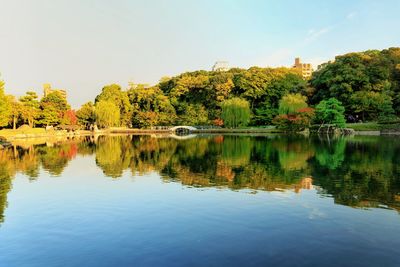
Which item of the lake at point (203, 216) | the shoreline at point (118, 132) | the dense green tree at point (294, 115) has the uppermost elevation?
the dense green tree at point (294, 115)

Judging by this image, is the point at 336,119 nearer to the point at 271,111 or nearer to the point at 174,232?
the point at 271,111

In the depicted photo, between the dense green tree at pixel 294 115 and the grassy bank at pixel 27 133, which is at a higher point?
the dense green tree at pixel 294 115

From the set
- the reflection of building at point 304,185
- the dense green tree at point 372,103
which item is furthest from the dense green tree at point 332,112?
the reflection of building at point 304,185

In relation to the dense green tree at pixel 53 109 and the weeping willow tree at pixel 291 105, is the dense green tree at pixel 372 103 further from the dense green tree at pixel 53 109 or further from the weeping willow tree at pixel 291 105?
the dense green tree at pixel 53 109

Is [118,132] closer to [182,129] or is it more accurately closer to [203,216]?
[182,129]

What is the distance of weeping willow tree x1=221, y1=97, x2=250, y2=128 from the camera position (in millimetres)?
66000

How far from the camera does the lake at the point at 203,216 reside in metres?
7.87

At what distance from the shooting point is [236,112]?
66.1 meters

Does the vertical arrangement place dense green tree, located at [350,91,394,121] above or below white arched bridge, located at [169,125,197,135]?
above

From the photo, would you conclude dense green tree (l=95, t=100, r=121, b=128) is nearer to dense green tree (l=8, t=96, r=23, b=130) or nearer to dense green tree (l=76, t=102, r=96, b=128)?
dense green tree (l=76, t=102, r=96, b=128)

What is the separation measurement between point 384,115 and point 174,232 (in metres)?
56.4

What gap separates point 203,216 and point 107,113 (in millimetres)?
66837

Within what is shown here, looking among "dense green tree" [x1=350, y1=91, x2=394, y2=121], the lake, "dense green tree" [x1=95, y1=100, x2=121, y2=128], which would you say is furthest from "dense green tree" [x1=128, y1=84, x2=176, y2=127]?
the lake

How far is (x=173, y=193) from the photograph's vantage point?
14.3 meters
